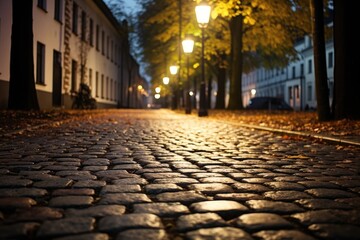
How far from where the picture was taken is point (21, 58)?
15.4 m

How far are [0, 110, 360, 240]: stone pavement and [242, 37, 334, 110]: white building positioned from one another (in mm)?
45457

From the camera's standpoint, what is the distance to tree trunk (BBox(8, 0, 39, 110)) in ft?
50.5

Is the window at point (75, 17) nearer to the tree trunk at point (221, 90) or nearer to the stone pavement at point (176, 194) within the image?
the tree trunk at point (221, 90)

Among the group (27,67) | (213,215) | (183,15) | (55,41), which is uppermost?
(183,15)

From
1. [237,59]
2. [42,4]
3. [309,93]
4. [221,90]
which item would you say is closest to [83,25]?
[42,4]

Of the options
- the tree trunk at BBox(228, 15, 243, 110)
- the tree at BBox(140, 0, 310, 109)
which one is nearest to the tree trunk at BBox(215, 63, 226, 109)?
the tree at BBox(140, 0, 310, 109)

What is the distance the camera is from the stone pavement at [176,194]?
2.84 meters

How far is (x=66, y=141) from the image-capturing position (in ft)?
29.0

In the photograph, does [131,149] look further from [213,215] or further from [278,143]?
[213,215]

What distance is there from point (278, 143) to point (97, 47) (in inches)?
1124

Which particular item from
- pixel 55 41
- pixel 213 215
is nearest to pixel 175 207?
pixel 213 215

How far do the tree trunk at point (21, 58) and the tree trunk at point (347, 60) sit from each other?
31.0ft

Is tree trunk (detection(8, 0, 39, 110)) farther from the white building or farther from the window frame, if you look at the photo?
the white building

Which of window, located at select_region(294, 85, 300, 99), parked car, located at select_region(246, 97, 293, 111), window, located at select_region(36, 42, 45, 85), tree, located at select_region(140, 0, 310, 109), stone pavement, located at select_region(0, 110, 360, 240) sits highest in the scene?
tree, located at select_region(140, 0, 310, 109)
